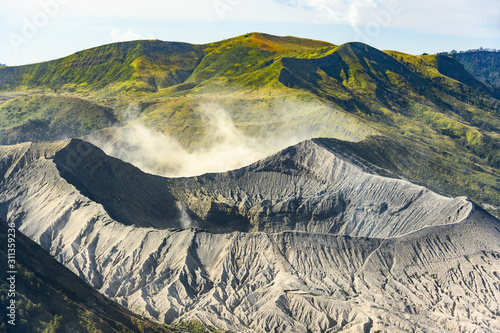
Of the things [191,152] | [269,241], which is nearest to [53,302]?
[269,241]

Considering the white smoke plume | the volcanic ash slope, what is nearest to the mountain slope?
the volcanic ash slope

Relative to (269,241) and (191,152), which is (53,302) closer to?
(269,241)

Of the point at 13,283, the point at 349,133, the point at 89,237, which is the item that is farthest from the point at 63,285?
the point at 349,133

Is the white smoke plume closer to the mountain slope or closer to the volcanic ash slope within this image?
the volcanic ash slope

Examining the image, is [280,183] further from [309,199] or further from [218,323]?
[218,323]

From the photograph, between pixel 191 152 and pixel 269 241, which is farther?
pixel 191 152

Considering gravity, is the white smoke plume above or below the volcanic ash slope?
above

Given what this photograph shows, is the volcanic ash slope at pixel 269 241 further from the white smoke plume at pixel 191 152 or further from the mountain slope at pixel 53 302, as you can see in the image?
the white smoke plume at pixel 191 152

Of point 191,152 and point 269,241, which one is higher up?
point 191,152

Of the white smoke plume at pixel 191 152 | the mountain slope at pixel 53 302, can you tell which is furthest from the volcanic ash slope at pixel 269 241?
the white smoke plume at pixel 191 152
